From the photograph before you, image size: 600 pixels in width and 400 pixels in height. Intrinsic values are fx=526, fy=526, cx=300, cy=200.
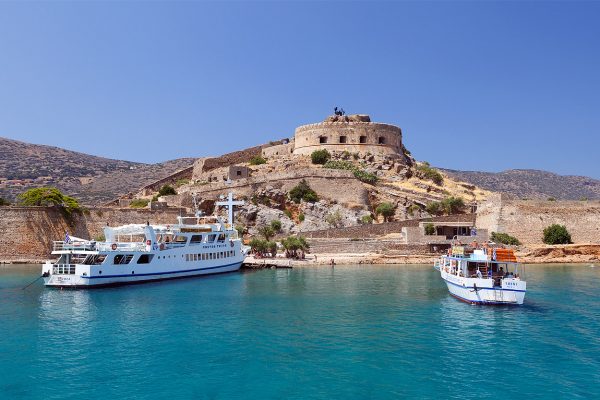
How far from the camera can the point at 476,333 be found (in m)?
15.5

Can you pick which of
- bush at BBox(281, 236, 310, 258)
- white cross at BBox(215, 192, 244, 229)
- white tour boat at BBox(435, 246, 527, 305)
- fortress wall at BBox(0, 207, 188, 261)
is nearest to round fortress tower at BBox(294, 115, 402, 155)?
white cross at BBox(215, 192, 244, 229)

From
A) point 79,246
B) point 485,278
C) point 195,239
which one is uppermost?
point 195,239

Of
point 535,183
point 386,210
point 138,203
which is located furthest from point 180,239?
point 535,183

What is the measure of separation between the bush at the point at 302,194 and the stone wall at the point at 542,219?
13.1 meters

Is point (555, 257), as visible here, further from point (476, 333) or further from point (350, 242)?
point (476, 333)

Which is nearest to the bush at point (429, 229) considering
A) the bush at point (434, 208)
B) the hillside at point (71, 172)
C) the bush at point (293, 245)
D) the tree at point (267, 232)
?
the bush at point (434, 208)

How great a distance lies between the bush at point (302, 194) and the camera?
40469mm

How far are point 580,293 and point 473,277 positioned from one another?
5.14 metres

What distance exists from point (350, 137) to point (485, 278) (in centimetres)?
3291

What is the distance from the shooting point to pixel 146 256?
86.3 ft

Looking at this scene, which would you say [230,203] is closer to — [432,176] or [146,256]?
[146,256]

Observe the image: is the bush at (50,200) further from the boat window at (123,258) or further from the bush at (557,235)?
the bush at (557,235)

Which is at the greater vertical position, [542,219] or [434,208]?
[434,208]

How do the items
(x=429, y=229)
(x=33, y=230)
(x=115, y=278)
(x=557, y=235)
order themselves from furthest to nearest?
(x=557, y=235) → (x=429, y=229) → (x=33, y=230) → (x=115, y=278)
